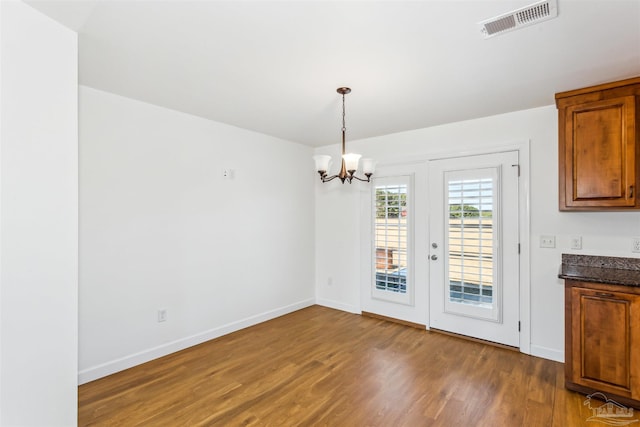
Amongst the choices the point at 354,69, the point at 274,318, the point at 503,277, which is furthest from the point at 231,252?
the point at 503,277

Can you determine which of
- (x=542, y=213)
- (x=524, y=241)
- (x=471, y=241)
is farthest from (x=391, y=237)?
(x=542, y=213)

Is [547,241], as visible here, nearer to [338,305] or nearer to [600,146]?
[600,146]

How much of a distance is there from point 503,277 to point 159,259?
3.60 metres

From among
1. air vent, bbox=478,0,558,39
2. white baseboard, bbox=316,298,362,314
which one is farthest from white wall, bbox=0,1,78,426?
white baseboard, bbox=316,298,362,314

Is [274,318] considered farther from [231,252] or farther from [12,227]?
[12,227]

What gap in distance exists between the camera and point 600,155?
269cm

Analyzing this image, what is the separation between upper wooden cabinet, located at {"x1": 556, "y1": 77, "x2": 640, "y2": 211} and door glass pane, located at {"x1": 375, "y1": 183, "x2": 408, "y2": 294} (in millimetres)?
1737

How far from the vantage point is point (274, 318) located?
443 centimetres

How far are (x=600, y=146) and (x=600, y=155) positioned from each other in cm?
8

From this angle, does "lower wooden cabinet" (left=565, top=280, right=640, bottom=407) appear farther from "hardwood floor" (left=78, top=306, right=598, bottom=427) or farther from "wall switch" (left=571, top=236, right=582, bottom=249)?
"wall switch" (left=571, top=236, right=582, bottom=249)

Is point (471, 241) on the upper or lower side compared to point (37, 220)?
lower

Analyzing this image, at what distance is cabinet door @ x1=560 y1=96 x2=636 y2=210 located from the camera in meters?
2.58

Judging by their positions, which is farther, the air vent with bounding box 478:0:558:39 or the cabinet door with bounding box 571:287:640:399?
the cabinet door with bounding box 571:287:640:399

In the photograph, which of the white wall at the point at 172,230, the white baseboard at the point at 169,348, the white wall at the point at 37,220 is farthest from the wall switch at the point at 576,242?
the white wall at the point at 37,220
